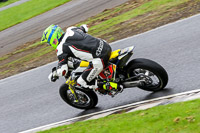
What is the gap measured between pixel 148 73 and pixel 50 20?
1493 centimetres

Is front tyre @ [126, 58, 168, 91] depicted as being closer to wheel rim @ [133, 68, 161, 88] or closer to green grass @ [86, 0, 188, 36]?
wheel rim @ [133, 68, 161, 88]

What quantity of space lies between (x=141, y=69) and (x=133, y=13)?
363 inches

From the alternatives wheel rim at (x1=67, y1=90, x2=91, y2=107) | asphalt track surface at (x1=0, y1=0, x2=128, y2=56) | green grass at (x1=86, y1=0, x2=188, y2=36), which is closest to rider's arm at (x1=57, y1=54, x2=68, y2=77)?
wheel rim at (x1=67, y1=90, x2=91, y2=107)

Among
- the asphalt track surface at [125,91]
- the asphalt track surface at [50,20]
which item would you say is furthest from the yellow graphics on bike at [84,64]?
the asphalt track surface at [50,20]

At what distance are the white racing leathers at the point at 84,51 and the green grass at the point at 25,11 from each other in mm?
17583

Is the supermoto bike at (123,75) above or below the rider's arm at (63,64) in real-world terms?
below

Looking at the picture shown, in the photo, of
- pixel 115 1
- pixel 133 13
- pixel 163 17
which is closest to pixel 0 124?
pixel 163 17

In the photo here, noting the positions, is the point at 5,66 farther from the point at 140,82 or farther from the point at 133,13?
the point at 140,82

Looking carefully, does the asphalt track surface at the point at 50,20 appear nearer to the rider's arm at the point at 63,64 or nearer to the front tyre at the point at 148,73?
the rider's arm at the point at 63,64

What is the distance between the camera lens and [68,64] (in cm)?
748

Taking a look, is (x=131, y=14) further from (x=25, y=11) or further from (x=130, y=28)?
(x=25, y=11)

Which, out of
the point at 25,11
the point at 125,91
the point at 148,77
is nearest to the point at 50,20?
the point at 25,11

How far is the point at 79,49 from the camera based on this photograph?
6973 mm

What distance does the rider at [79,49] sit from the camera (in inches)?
273
